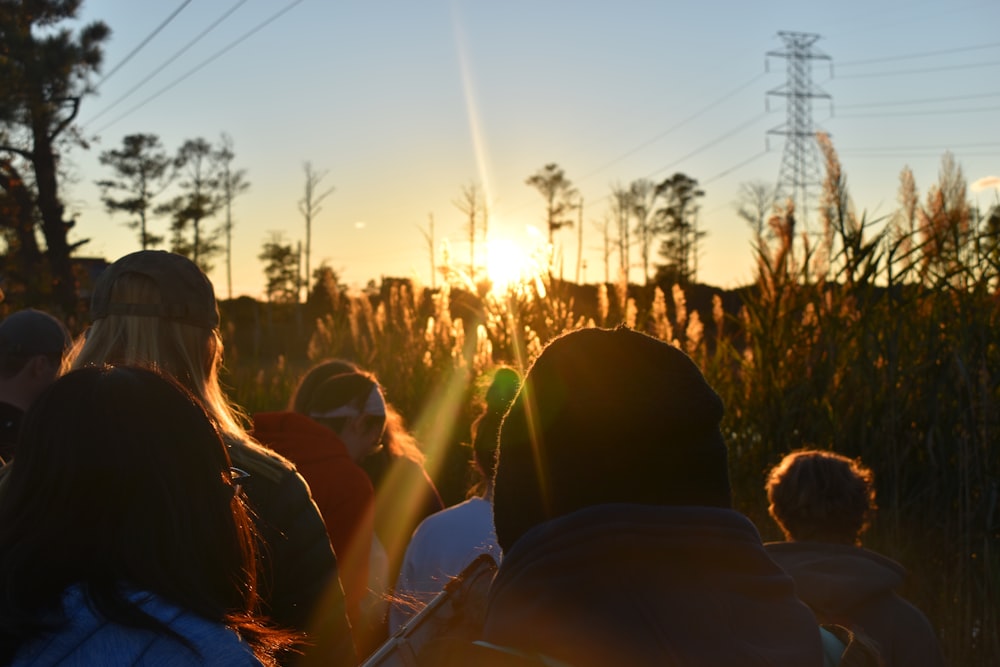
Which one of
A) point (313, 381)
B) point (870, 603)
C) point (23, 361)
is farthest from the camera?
point (313, 381)

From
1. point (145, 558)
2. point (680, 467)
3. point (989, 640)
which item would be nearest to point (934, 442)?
point (989, 640)

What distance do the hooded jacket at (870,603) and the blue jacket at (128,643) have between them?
5.82 ft

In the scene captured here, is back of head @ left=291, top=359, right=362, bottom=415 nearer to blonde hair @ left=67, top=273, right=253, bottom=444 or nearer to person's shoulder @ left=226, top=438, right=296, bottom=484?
blonde hair @ left=67, top=273, right=253, bottom=444

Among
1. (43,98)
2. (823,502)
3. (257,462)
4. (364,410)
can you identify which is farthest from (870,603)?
(43,98)

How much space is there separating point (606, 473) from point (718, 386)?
4672 millimetres

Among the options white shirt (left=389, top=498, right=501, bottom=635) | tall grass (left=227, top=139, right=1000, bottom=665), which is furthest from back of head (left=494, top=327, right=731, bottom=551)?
tall grass (left=227, top=139, right=1000, bottom=665)

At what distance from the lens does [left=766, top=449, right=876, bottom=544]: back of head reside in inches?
122

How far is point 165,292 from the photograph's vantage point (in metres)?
2.31

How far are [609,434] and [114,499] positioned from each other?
74cm

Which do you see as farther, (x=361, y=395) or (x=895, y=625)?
(x=361, y=395)

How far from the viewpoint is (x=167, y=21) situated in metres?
19.6

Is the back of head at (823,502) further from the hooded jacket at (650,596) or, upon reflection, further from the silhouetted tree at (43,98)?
the silhouetted tree at (43,98)

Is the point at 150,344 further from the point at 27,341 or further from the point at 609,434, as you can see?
the point at 27,341

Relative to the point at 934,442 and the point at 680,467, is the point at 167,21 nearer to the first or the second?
the point at 934,442
